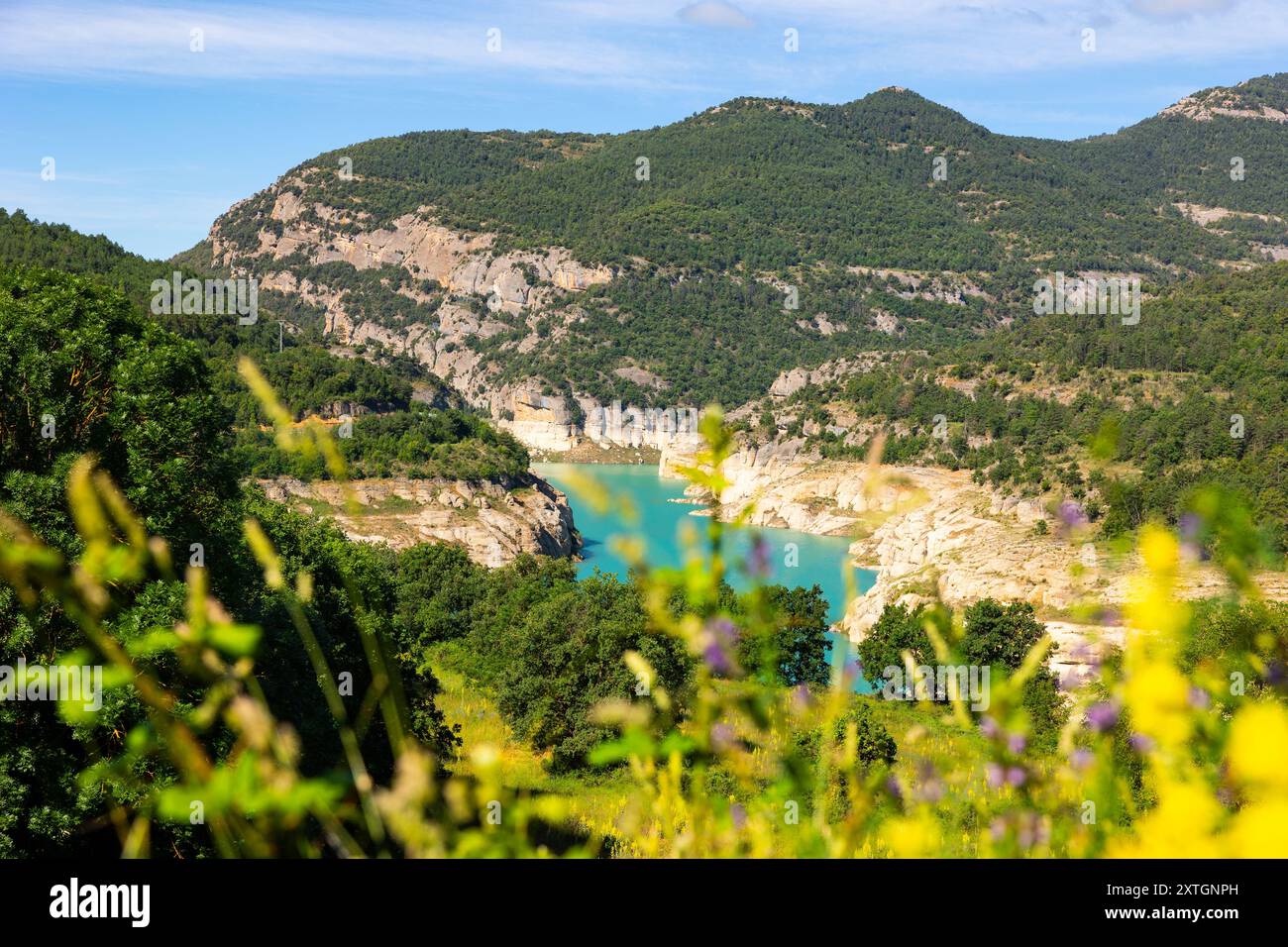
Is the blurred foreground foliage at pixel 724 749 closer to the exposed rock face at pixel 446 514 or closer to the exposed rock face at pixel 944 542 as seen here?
the exposed rock face at pixel 944 542

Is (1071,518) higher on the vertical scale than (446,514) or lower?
higher

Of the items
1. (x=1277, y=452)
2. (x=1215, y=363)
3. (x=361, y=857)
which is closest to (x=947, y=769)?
(x=361, y=857)

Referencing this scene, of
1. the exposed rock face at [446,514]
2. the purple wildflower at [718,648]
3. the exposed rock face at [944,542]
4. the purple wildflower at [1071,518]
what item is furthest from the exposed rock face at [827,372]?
the purple wildflower at [718,648]

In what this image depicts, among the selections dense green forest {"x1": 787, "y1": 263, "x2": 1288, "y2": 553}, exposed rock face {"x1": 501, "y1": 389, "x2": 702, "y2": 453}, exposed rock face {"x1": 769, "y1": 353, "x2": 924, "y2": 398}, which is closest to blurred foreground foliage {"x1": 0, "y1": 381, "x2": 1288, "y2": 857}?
dense green forest {"x1": 787, "y1": 263, "x2": 1288, "y2": 553}

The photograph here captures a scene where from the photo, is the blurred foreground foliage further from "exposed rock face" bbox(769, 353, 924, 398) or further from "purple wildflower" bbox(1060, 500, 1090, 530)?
"exposed rock face" bbox(769, 353, 924, 398)

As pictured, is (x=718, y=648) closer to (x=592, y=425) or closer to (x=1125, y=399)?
(x=1125, y=399)

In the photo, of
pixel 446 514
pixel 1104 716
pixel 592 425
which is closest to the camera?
pixel 1104 716

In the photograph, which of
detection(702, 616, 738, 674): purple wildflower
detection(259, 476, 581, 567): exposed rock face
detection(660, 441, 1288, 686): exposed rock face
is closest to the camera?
detection(702, 616, 738, 674): purple wildflower

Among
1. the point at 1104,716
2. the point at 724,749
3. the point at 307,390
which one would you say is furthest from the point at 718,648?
the point at 307,390
